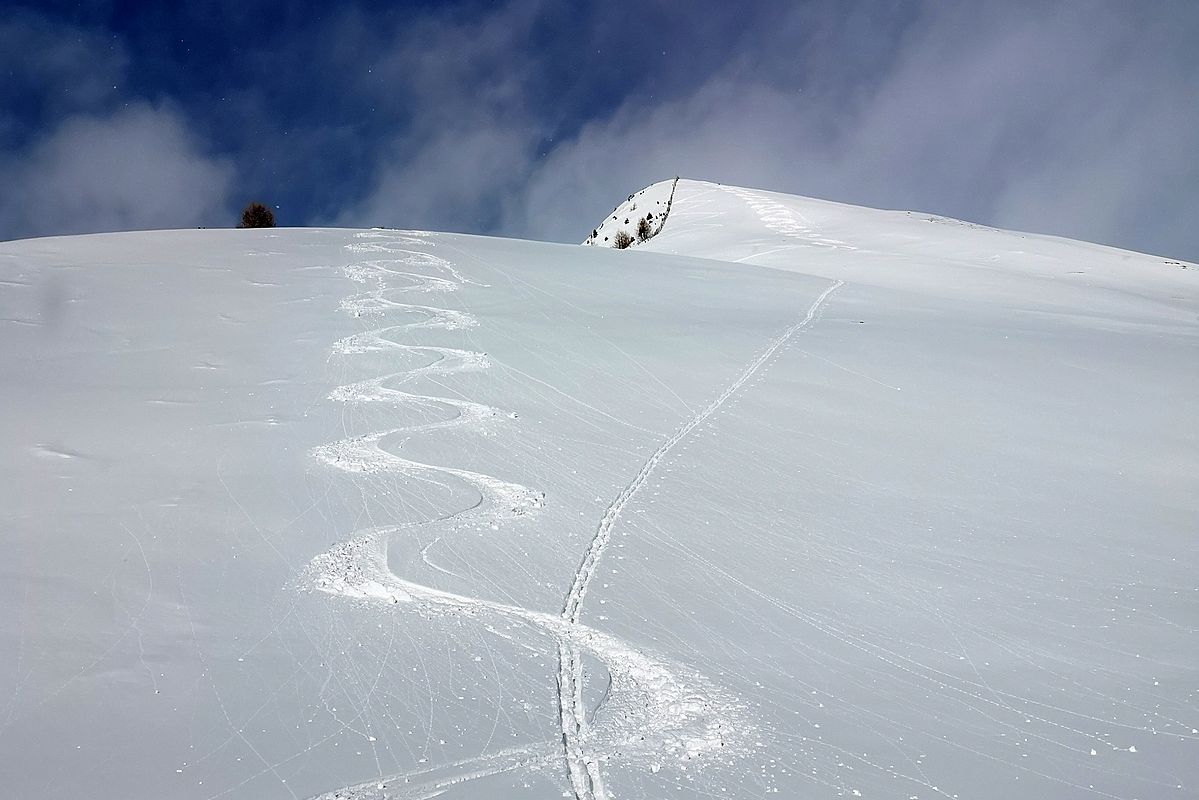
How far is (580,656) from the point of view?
3.10 metres

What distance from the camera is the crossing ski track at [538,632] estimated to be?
2539mm

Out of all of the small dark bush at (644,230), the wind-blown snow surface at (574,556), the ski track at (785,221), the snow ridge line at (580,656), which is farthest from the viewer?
the small dark bush at (644,230)

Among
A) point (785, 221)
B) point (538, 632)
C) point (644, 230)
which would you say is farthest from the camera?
point (644, 230)

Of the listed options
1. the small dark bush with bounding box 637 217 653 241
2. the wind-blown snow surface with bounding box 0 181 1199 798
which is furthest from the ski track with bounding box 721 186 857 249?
the wind-blown snow surface with bounding box 0 181 1199 798

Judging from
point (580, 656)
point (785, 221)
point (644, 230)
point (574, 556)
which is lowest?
point (580, 656)

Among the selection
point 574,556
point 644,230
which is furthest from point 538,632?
point 644,230

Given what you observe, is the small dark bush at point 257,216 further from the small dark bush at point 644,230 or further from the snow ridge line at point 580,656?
the snow ridge line at point 580,656

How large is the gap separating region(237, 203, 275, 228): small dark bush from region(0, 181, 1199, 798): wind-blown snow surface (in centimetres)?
2085

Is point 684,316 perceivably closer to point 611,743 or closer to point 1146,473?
point 1146,473

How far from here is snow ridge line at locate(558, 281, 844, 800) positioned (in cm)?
250

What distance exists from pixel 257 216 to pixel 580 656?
91.0 ft

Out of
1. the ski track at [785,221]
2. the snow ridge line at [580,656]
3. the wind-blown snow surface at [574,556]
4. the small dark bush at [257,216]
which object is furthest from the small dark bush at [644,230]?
the snow ridge line at [580,656]

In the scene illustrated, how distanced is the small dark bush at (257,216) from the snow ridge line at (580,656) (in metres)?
25.0

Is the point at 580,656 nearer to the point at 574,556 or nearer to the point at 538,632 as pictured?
the point at 538,632
